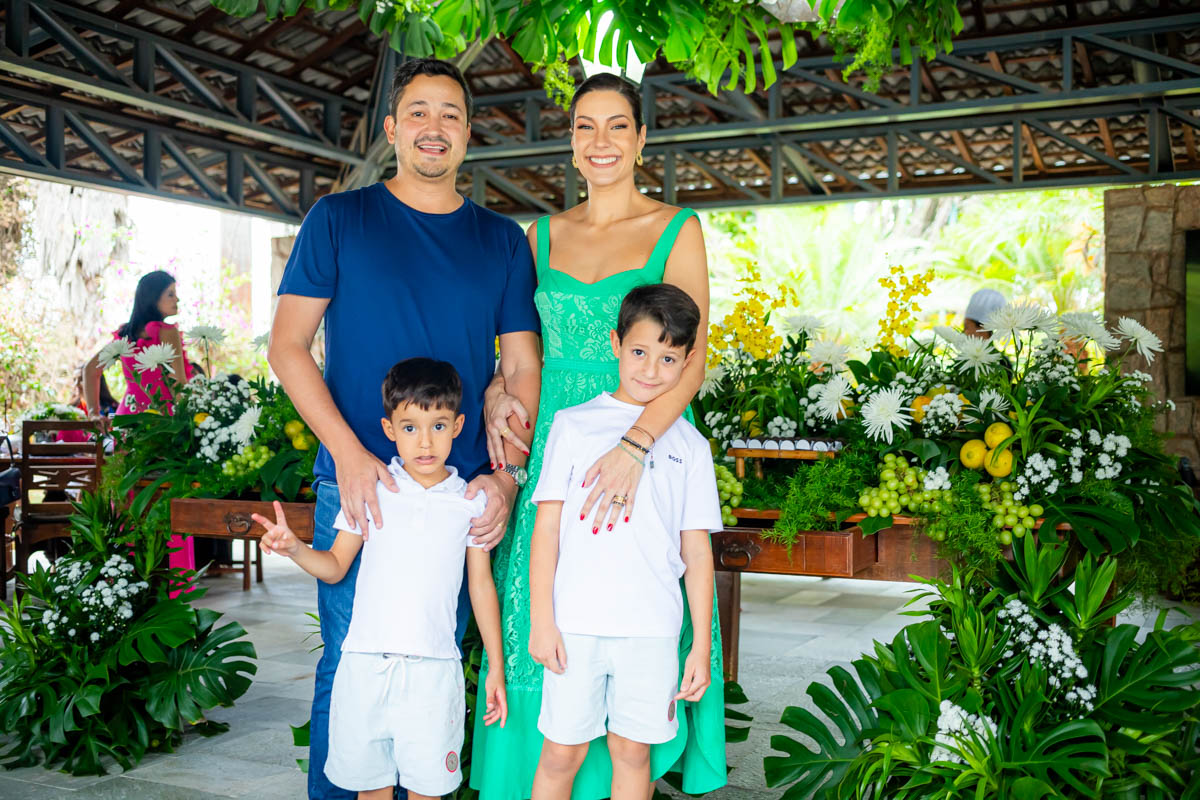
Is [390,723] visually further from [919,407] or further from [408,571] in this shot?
[919,407]

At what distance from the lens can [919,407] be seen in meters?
3.06

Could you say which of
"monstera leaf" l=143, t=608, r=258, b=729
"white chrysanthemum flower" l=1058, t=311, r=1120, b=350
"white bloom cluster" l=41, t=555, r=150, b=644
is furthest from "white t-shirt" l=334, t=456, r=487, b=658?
"white chrysanthemum flower" l=1058, t=311, r=1120, b=350

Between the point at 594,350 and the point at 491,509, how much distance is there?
0.43m

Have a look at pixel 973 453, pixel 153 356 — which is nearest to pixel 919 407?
pixel 973 453

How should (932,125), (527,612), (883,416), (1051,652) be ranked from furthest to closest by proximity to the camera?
(932,125)
(883,416)
(1051,652)
(527,612)

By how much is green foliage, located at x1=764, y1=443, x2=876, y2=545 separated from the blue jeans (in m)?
0.96

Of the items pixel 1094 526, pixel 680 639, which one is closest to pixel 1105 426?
pixel 1094 526

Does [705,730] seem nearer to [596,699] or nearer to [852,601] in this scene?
[596,699]

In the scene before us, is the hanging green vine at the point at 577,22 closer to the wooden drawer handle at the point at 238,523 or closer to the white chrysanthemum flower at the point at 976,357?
the white chrysanthemum flower at the point at 976,357

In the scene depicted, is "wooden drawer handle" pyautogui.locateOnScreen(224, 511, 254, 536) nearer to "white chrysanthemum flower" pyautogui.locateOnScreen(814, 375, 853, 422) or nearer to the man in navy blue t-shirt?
the man in navy blue t-shirt

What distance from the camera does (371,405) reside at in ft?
7.92

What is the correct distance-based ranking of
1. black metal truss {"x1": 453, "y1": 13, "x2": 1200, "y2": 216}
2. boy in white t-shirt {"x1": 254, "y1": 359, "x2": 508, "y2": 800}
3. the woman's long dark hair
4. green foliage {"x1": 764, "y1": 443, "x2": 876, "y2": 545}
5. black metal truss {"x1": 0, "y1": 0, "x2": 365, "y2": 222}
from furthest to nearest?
black metal truss {"x1": 453, "y1": 13, "x2": 1200, "y2": 216}, black metal truss {"x1": 0, "y1": 0, "x2": 365, "y2": 222}, the woman's long dark hair, green foliage {"x1": 764, "y1": 443, "x2": 876, "y2": 545}, boy in white t-shirt {"x1": 254, "y1": 359, "x2": 508, "y2": 800}

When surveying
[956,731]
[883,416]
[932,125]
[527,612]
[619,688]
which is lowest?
[956,731]

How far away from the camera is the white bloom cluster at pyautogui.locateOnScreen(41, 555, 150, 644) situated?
363cm
